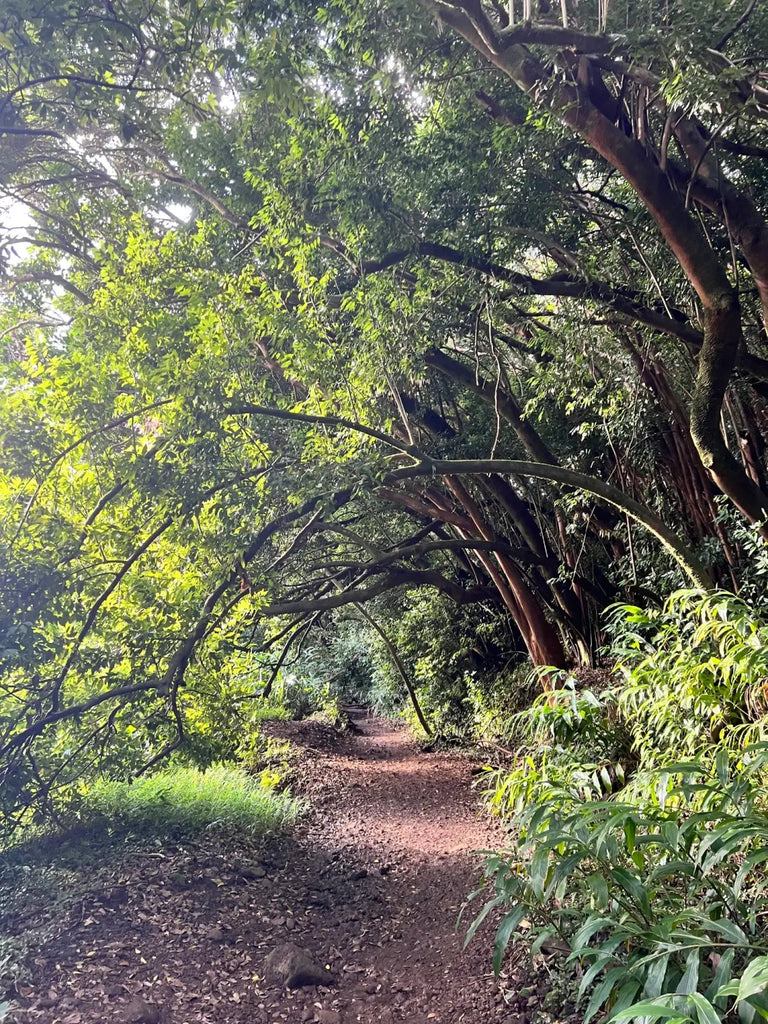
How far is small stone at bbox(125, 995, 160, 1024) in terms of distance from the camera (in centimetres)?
258

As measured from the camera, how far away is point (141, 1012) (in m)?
2.62

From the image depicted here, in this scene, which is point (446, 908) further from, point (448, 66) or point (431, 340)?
point (448, 66)

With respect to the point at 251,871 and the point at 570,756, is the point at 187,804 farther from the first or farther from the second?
the point at 570,756

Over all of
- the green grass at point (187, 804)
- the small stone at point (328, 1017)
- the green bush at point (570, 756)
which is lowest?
the small stone at point (328, 1017)

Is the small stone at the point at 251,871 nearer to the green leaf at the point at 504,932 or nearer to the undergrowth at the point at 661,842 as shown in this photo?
the undergrowth at the point at 661,842

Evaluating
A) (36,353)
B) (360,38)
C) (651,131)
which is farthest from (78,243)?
(651,131)

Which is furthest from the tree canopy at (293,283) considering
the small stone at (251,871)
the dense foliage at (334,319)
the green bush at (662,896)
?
the green bush at (662,896)

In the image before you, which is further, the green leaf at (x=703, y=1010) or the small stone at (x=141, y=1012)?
the small stone at (x=141, y=1012)

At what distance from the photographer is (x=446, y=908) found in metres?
3.63

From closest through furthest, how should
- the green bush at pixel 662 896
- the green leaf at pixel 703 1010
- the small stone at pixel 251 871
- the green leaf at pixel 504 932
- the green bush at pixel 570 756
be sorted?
the green leaf at pixel 703 1010, the green bush at pixel 662 896, the green leaf at pixel 504 932, the green bush at pixel 570 756, the small stone at pixel 251 871

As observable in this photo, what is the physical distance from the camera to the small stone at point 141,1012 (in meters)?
2.58

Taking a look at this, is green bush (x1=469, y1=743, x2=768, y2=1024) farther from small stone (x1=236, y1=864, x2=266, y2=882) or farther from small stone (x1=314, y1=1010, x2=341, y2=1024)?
small stone (x1=236, y1=864, x2=266, y2=882)

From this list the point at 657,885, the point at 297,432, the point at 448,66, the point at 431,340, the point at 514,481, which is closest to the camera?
the point at 657,885

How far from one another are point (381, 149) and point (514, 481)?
3.60 metres
